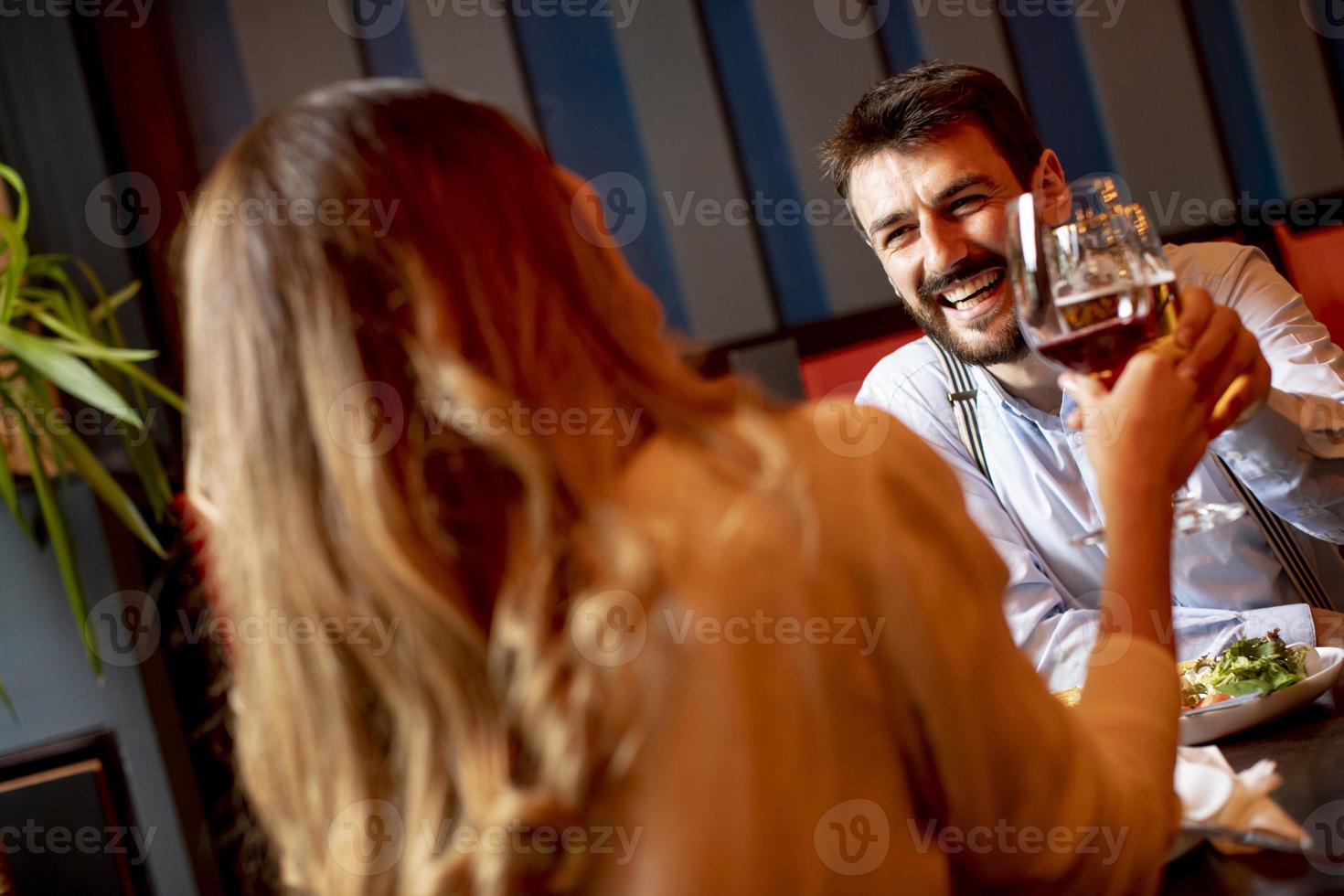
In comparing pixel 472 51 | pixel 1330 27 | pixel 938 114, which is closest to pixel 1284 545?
pixel 938 114

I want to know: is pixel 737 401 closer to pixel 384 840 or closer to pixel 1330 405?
pixel 384 840

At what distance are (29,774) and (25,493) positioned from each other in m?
0.60

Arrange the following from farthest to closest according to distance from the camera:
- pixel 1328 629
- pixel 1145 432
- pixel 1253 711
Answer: pixel 1328 629, pixel 1253 711, pixel 1145 432

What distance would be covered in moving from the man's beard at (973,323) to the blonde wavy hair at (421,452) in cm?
132

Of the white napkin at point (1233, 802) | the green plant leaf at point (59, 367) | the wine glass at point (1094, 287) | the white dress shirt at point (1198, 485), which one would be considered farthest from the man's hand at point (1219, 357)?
the green plant leaf at point (59, 367)

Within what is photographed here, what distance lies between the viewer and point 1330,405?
166 centimetres

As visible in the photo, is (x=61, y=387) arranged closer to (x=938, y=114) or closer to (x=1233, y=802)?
(x=938, y=114)

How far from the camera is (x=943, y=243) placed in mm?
1961

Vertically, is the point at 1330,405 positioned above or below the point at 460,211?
below

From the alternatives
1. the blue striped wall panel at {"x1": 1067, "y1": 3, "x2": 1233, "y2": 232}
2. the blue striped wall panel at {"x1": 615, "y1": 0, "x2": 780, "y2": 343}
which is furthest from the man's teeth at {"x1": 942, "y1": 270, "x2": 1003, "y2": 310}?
the blue striped wall panel at {"x1": 1067, "y1": 3, "x2": 1233, "y2": 232}

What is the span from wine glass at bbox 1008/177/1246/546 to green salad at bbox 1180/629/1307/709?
0.15 m

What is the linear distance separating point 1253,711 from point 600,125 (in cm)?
259

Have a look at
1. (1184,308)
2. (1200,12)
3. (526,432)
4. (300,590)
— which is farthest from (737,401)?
(1200,12)

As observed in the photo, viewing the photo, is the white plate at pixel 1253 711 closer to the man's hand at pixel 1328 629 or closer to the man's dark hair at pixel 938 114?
the man's hand at pixel 1328 629
